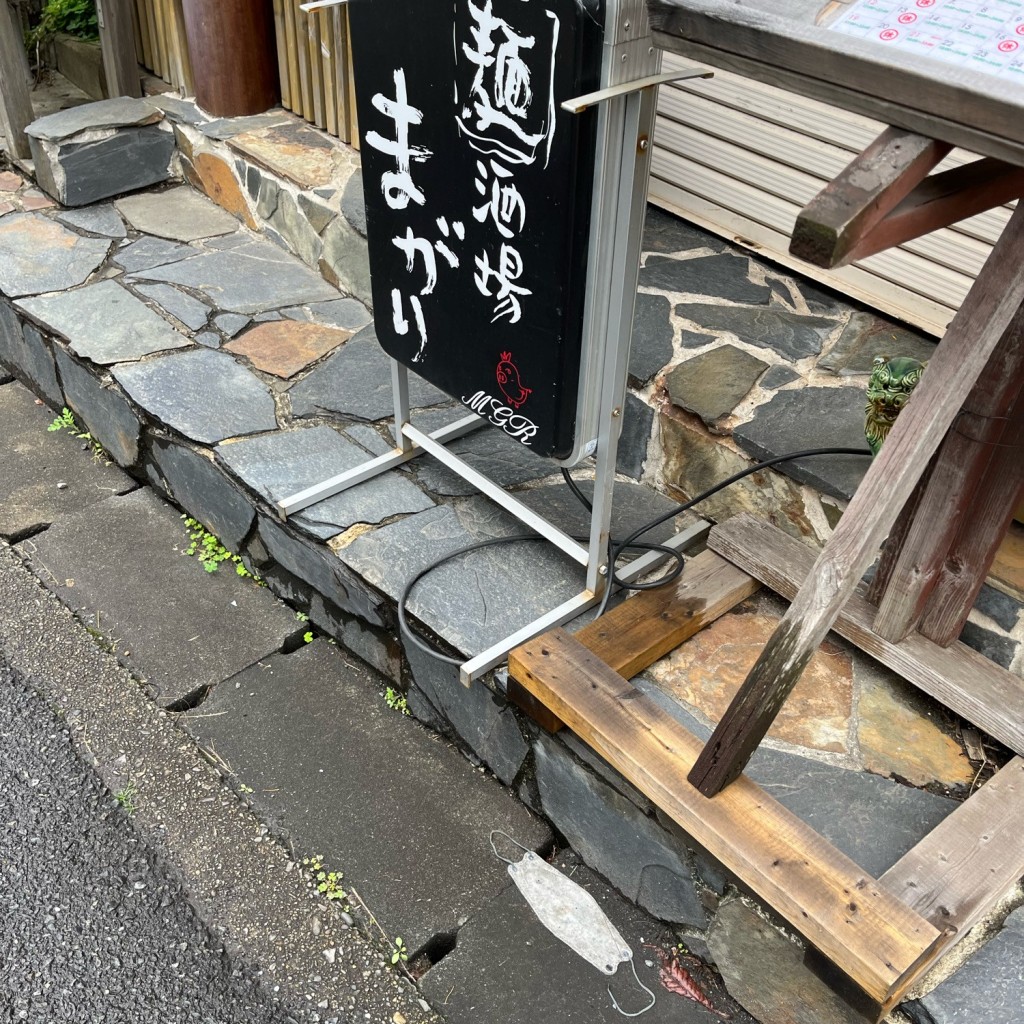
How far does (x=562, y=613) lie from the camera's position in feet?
10.2

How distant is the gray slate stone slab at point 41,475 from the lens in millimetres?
4246

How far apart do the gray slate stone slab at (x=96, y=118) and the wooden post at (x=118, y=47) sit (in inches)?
15.1

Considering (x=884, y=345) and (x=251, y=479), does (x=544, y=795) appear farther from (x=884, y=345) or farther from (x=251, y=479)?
(x=884, y=345)

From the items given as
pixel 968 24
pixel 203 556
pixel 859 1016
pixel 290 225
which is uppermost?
pixel 968 24

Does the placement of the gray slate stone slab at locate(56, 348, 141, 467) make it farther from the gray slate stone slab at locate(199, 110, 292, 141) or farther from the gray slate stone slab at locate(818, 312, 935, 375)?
the gray slate stone slab at locate(818, 312, 935, 375)

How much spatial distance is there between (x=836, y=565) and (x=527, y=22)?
1.42 metres

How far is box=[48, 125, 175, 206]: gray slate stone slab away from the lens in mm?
5492

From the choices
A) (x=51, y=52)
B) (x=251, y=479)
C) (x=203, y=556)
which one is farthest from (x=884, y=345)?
(x=51, y=52)

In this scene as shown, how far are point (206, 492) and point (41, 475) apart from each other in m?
1.01

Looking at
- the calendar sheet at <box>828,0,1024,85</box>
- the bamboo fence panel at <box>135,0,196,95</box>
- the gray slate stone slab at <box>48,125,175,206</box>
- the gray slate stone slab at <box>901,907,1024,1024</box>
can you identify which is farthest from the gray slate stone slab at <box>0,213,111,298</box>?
the gray slate stone slab at <box>901,907,1024,1024</box>

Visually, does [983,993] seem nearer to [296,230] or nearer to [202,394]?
[202,394]

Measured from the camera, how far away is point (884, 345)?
154 inches

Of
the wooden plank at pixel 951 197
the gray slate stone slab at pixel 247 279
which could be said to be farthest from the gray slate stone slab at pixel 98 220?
the wooden plank at pixel 951 197

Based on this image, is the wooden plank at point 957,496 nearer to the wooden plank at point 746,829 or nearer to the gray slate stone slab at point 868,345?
the wooden plank at point 746,829
